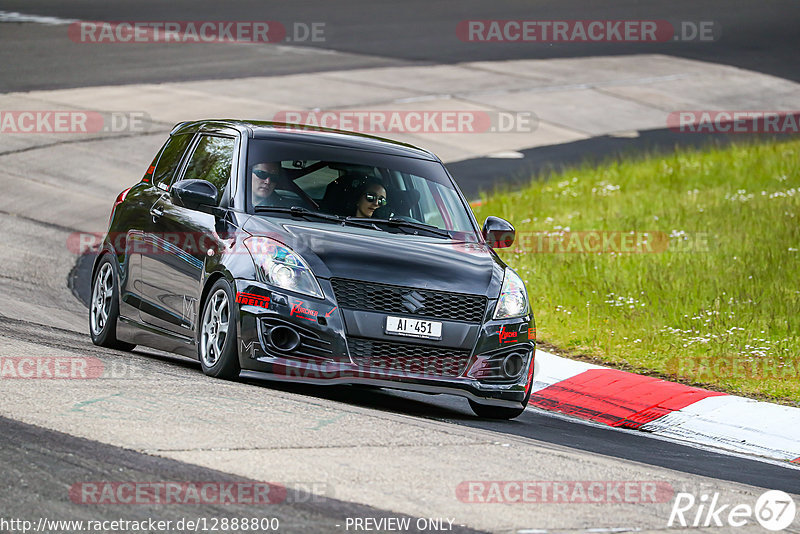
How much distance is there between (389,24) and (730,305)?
24131 millimetres

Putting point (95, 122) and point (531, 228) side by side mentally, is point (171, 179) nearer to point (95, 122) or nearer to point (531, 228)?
point (531, 228)

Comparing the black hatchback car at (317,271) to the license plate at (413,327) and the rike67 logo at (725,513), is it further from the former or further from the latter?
the rike67 logo at (725,513)

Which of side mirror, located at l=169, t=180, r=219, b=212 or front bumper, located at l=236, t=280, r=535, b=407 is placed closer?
front bumper, located at l=236, t=280, r=535, b=407

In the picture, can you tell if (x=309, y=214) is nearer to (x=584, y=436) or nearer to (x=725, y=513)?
(x=584, y=436)

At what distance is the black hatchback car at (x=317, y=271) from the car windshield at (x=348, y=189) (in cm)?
1

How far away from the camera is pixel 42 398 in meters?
7.07

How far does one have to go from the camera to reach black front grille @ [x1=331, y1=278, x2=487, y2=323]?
26.1 feet

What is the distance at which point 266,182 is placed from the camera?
8938 millimetres

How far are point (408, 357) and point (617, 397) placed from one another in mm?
2603

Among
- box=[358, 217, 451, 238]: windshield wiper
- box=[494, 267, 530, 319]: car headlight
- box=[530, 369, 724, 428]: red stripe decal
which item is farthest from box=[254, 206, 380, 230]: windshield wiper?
box=[530, 369, 724, 428]: red stripe decal

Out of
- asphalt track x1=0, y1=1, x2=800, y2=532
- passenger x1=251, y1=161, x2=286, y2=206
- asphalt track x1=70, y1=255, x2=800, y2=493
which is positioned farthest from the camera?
passenger x1=251, y1=161, x2=286, y2=206

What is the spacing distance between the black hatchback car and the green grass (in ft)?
8.18

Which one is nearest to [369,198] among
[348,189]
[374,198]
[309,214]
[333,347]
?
[374,198]

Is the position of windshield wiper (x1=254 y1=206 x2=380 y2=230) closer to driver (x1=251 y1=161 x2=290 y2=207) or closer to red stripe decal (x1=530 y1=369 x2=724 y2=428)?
driver (x1=251 y1=161 x2=290 y2=207)
